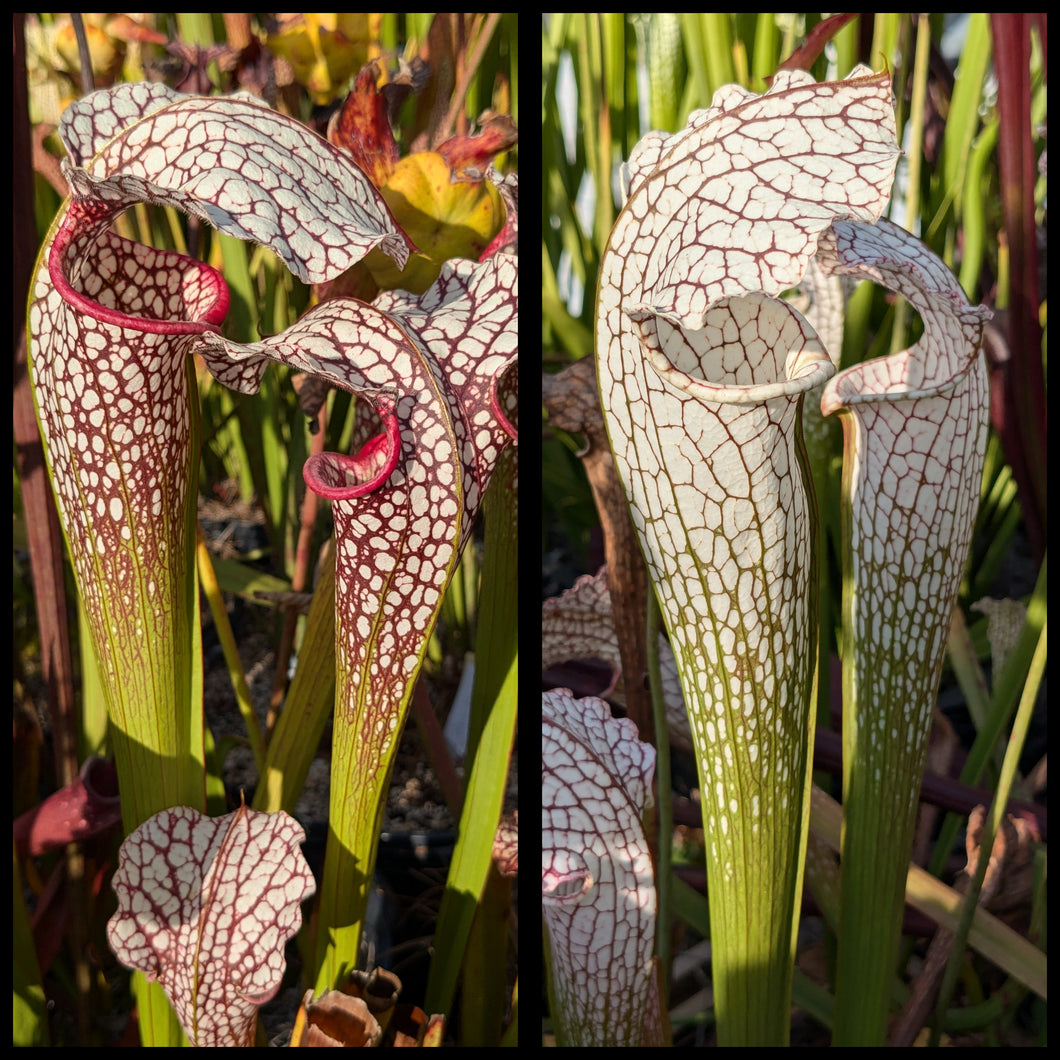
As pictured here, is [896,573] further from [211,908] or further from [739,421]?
[211,908]

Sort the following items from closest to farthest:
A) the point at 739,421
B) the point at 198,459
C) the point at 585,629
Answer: the point at 739,421 < the point at 198,459 < the point at 585,629

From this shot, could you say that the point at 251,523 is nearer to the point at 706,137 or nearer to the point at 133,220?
the point at 133,220

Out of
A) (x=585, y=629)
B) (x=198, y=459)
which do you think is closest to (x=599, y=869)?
(x=585, y=629)

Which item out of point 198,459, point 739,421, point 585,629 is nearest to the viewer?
point 739,421

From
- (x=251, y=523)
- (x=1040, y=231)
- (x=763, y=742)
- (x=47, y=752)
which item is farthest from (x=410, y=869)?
(x=1040, y=231)

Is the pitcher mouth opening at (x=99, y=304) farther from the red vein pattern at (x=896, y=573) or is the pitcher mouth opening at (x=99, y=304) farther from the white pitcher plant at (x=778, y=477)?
the red vein pattern at (x=896, y=573)

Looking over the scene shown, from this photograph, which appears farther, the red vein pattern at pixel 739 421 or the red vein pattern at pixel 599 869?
the red vein pattern at pixel 599 869

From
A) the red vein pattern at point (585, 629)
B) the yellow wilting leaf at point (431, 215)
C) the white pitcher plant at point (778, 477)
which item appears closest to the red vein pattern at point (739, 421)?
the white pitcher plant at point (778, 477)
